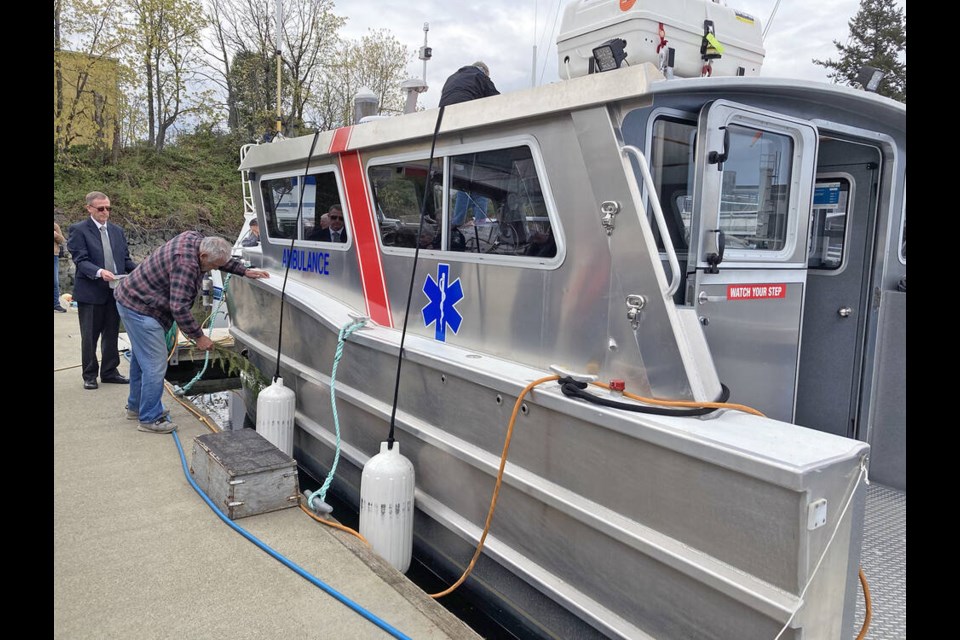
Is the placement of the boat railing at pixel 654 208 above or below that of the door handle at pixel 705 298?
above

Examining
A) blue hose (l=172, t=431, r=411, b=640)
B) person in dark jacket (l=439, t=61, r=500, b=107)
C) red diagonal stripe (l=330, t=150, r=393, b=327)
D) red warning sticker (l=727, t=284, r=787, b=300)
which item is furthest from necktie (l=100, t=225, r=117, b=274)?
red warning sticker (l=727, t=284, r=787, b=300)

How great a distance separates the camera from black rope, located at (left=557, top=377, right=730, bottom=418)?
231 centimetres

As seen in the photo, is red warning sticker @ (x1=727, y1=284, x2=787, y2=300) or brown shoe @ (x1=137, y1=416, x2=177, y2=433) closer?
red warning sticker @ (x1=727, y1=284, x2=787, y2=300)

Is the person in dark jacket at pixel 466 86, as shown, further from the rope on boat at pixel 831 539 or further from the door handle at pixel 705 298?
the rope on boat at pixel 831 539

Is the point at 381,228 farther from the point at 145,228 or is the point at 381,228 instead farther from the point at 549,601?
the point at 145,228

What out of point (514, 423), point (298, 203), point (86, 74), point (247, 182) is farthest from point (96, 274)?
point (86, 74)

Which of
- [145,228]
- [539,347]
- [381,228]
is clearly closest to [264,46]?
[145,228]

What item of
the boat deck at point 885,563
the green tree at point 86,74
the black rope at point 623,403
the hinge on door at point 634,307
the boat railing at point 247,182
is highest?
the green tree at point 86,74

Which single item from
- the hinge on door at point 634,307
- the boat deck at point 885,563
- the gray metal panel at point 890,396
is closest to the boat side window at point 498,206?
the hinge on door at point 634,307

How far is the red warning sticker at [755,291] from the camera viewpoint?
2863mm

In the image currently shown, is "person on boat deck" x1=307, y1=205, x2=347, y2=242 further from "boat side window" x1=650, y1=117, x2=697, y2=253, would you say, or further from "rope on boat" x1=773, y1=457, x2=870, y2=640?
"rope on boat" x1=773, y1=457, x2=870, y2=640

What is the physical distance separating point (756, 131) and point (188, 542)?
3.30 meters

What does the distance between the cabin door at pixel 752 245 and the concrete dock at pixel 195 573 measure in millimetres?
1655

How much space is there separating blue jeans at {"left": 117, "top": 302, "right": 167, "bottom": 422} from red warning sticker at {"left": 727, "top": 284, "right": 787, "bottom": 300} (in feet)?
12.8
